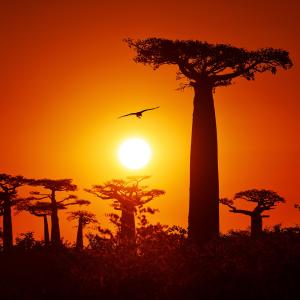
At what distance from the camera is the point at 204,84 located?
21.1 meters

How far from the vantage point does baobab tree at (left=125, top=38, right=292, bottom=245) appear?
65.7 feet

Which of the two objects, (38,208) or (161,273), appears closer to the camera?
(161,273)

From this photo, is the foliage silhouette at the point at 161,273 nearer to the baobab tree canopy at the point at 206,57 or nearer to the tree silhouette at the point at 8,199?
the baobab tree canopy at the point at 206,57

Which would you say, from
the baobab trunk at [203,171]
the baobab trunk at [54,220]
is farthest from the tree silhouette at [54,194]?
the baobab trunk at [203,171]

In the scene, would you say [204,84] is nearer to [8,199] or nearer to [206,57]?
[206,57]

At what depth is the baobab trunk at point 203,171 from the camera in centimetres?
1995

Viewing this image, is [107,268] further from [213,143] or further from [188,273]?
[213,143]

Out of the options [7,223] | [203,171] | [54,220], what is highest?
[203,171]

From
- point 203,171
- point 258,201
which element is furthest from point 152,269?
point 258,201

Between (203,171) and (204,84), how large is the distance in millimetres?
2940

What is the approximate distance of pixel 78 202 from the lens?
1871 inches

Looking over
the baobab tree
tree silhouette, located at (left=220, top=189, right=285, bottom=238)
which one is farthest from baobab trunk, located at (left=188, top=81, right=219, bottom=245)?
tree silhouette, located at (left=220, top=189, right=285, bottom=238)

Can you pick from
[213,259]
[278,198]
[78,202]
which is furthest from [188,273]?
[78,202]

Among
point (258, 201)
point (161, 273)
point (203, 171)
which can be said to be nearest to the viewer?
point (161, 273)
